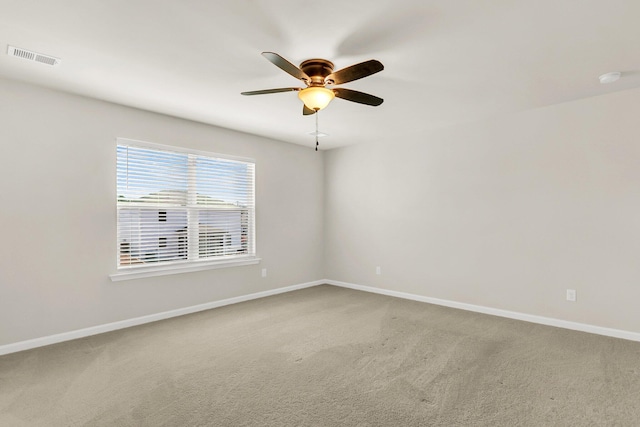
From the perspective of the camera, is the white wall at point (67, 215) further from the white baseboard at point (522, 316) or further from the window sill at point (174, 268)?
the white baseboard at point (522, 316)

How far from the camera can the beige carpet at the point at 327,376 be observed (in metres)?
2.11

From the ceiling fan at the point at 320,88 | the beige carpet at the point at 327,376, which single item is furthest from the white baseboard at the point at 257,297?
the ceiling fan at the point at 320,88

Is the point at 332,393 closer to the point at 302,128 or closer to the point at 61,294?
the point at 61,294

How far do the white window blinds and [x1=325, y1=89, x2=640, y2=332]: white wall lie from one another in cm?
197

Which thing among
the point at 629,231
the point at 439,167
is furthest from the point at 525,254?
the point at 439,167

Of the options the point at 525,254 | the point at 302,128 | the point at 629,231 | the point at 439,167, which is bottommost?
the point at 525,254

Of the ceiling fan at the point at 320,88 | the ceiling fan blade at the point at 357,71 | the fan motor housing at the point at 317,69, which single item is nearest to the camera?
the ceiling fan blade at the point at 357,71

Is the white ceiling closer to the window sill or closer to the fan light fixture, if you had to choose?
the fan light fixture

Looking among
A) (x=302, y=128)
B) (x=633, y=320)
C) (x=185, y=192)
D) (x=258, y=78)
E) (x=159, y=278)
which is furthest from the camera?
(x=302, y=128)

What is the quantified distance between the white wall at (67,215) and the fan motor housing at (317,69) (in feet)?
4.71

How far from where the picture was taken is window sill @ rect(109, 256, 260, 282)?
3771 mm

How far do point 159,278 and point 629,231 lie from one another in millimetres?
5224

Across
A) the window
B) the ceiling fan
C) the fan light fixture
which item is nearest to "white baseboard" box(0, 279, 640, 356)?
the window

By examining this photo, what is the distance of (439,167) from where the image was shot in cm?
480
